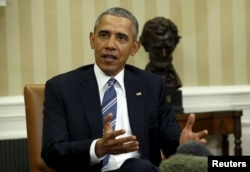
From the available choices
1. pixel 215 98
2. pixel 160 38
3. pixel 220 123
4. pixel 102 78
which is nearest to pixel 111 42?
pixel 102 78

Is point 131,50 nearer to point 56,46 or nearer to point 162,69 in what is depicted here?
point 162,69

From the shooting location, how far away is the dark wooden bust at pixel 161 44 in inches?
106

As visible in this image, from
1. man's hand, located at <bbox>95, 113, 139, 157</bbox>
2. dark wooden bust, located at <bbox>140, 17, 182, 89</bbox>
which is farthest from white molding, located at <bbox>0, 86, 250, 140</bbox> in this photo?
man's hand, located at <bbox>95, 113, 139, 157</bbox>

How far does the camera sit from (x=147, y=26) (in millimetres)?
2742

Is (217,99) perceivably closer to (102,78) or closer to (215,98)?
(215,98)

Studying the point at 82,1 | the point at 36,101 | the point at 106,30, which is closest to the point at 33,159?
the point at 36,101

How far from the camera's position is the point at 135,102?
5.90ft

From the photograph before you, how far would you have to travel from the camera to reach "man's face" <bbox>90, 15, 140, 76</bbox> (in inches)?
70.1

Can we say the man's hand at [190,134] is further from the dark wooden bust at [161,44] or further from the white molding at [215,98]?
the white molding at [215,98]

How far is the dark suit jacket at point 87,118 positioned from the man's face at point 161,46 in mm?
797

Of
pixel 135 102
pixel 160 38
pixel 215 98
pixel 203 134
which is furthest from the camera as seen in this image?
pixel 215 98

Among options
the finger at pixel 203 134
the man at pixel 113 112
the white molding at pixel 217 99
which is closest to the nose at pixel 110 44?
the man at pixel 113 112

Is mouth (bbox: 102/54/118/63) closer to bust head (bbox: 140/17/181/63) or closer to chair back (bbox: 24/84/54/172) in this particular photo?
chair back (bbox: 24/84/54/172)

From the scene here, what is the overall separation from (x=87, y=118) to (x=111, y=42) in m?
0.34
